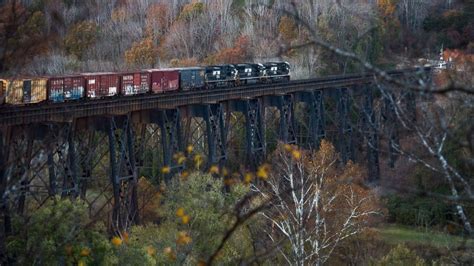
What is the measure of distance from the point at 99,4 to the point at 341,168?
37.3 meters

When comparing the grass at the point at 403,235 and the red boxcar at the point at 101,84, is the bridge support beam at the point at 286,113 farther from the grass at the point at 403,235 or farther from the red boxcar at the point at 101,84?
the red boxcar at the point at 101,84

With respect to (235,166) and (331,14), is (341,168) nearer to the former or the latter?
(235,166)

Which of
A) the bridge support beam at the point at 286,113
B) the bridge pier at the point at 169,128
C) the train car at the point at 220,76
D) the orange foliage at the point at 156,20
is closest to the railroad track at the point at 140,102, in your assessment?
the bridge pier at the point at 169,128

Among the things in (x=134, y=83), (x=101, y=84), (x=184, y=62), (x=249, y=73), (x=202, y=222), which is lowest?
(x=202, y=222)

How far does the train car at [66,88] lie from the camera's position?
988 inches

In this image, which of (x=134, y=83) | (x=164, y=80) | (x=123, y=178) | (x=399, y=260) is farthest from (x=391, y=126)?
(x=164, y=80)

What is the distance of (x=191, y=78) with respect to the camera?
1278 inches

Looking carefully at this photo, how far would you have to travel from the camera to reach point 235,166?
39.4m

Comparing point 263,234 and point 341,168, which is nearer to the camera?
point 263,234

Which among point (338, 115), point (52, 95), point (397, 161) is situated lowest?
point (397, 161)

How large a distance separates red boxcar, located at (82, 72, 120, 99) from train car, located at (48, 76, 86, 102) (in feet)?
0.86

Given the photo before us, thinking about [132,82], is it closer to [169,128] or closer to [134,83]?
[134,83]

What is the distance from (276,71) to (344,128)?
4.36 meters

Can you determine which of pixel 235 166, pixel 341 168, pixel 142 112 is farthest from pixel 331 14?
pixel 142 112
